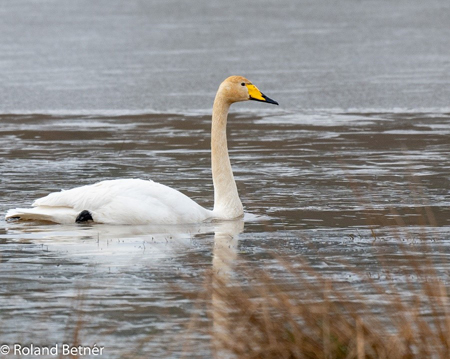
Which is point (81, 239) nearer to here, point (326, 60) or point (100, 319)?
point (100, 319)

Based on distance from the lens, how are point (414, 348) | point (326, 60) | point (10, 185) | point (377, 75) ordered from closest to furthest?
point (414, 348) < point (10, 185) < point (377, 75) < point (326, 60)

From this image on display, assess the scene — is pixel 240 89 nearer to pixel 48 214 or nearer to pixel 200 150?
pixel 48 214

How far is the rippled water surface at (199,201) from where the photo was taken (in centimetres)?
593

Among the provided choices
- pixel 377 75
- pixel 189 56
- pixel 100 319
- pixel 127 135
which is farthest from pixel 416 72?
pixel 100 319

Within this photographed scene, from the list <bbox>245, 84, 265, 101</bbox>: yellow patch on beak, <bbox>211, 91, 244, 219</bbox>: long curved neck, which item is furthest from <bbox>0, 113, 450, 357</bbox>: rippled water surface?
<bbox>245, 84, 265, 101</bbox>: yellow patch on beak

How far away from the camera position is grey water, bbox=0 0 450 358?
20.8 ft

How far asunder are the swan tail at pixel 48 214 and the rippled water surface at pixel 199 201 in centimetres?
8

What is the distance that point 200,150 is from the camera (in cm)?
1295

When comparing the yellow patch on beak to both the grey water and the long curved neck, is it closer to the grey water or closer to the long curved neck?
the long curved neck

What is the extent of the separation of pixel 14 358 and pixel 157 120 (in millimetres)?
10743

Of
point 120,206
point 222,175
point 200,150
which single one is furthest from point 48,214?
point 200,150

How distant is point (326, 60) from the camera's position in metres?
21.5

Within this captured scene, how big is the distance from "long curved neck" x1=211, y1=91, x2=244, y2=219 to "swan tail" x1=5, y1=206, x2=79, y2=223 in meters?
1.26

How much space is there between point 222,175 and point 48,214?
1586 millimetres
